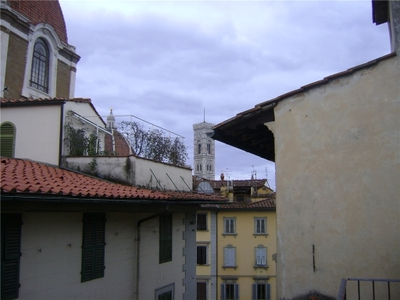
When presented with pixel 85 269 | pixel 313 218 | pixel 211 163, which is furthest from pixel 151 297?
pixel 211 163

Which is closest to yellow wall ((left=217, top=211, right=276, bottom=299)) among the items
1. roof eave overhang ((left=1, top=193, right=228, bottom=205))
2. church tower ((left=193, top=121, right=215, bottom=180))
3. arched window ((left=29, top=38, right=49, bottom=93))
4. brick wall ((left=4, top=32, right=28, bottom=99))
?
arched window ((left=29, top=38, right=49, bottom=93))

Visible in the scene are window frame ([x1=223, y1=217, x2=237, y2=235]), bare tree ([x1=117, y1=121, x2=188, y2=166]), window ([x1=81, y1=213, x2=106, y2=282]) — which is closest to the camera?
window ([x1=81, y1=213, x2=106, y2=282])

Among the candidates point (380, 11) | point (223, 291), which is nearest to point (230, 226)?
point (223, 291)

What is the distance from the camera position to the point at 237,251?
3209cm

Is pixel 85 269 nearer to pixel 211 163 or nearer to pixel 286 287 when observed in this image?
pixel 286 287

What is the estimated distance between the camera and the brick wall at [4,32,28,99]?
18375mm

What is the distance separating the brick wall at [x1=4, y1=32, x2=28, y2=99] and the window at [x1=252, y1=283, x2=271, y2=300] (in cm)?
2264

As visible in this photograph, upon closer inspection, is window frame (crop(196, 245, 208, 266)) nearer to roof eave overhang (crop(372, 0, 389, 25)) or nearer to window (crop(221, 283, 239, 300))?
window (crop(221, 283, 239, 300))

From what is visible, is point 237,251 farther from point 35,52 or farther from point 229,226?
point 35,52

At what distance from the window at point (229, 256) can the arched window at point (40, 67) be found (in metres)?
18.7

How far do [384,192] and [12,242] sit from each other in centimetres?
606

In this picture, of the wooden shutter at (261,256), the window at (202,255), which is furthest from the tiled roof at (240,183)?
the window at (202,255)

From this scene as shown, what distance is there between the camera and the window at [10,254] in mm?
6637

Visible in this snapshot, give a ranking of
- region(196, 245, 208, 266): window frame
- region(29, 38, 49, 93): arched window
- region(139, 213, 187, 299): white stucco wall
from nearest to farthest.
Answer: region(139, 213, 187, 299): white stucco wall
region(29, 38, 49, 93): arched window
region(196, 245, 208, 266): window frame
